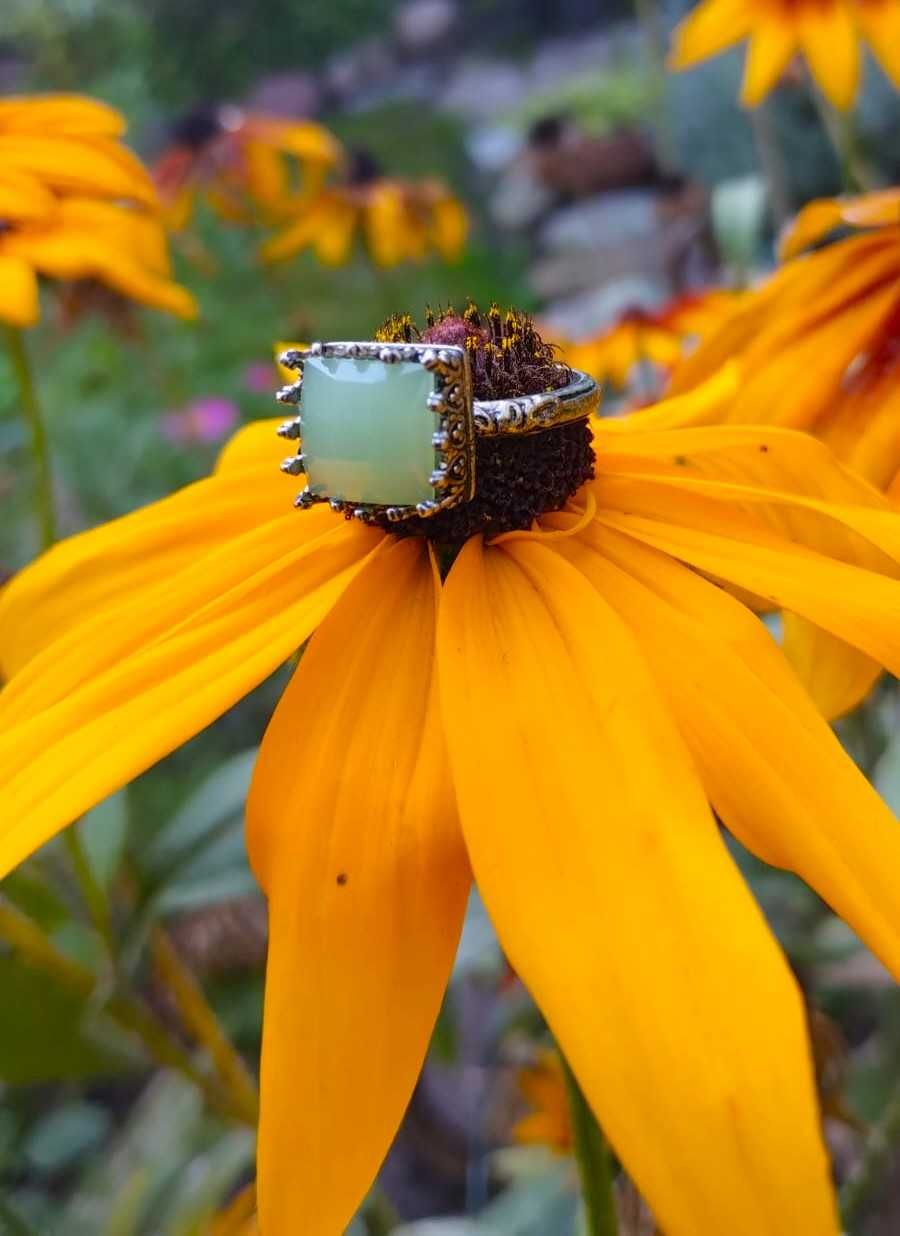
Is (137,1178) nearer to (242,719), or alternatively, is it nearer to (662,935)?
(662,935)

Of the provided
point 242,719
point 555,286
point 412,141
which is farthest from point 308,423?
point 412,141

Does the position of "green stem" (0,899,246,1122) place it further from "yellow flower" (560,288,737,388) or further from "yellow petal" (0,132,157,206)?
"yellow flower" (560,288,737,388)

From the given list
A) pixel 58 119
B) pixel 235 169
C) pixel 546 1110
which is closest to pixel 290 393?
pixel 58 119

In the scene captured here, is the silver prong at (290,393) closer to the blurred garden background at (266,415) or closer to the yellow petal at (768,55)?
the blurred garden background at (266,415)

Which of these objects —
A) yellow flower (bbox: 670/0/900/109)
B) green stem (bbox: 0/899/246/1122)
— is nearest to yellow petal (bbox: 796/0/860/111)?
yellow flower (bbox: 670/0/900/109)

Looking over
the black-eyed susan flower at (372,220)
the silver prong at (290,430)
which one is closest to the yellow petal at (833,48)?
the silver prong at (290,430)

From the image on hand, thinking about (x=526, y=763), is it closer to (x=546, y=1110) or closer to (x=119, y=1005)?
(x=119, y=1005)
